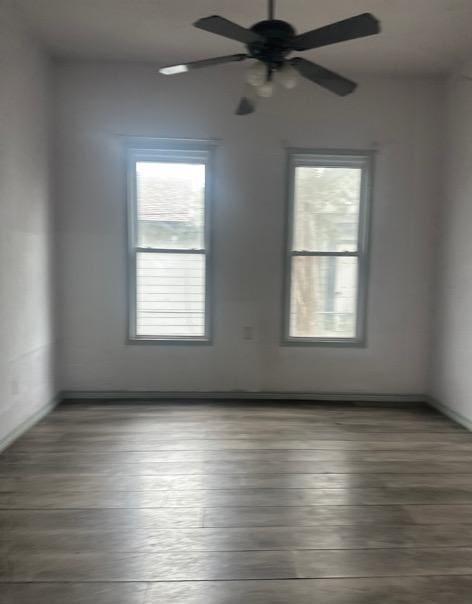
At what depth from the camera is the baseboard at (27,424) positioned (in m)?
2.92

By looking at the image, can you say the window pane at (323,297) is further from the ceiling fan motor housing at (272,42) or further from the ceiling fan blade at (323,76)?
the ceiling fan motor housing at (272,42)

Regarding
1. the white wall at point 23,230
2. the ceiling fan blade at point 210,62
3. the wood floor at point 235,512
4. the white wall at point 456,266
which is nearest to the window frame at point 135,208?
the white wall at point 23,230

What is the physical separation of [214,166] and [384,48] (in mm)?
1619

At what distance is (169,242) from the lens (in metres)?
3.92

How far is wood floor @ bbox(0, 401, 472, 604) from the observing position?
172 centimetres

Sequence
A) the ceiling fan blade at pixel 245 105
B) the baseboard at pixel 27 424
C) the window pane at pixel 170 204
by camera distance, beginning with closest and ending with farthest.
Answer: the ceiling fan blade at pixel 245 105 → the baseboard at pixel 27 424 → the window pane at pixel 170 204

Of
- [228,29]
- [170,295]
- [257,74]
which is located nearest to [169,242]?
[170,295]

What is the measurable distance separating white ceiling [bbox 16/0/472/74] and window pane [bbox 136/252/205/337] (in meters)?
1.68

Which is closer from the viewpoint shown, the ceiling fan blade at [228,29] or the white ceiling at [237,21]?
the ceiling fan blade at [228,29]

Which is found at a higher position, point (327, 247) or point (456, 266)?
point (327, 247)

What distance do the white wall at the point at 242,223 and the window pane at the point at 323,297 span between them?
17 centimetres

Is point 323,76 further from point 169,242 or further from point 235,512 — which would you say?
point 235,512

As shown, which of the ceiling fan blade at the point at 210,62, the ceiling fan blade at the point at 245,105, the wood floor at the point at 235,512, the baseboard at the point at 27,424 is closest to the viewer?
the wood floor at the point at 235,512

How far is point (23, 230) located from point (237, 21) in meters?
2.14
